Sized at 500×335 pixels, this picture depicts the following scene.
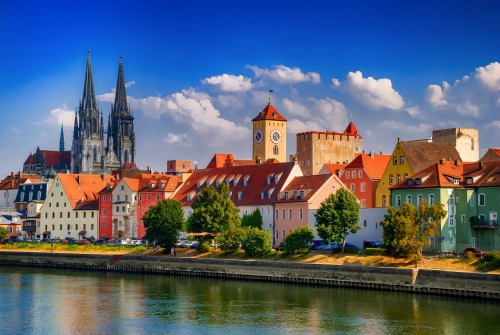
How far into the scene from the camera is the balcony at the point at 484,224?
69562 mm

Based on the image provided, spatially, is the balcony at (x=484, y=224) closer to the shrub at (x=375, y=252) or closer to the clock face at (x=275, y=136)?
the shrub at (x=375, y=252)

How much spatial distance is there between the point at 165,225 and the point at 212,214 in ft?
15.9

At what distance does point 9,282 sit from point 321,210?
27.0 meters

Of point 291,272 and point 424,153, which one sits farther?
point 424,153

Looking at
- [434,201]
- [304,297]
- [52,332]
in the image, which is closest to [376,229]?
[434,201]

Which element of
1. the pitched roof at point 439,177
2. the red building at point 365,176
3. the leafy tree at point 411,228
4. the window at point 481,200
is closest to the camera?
the leafy tree at point 411,228

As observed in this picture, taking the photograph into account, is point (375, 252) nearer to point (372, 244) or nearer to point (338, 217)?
point (338, 217)

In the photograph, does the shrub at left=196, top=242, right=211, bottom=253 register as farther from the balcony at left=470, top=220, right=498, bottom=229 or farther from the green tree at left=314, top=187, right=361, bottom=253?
the balcony at left=470, top=220, right=498, bottom=229

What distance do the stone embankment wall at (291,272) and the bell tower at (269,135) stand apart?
41.5 metres

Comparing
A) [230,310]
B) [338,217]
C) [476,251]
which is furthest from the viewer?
[338,217]

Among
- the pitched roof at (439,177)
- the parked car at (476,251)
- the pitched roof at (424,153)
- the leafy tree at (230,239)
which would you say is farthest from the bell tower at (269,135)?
the parked car at (476,251)

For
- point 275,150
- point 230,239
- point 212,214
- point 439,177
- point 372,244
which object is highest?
point 275,150

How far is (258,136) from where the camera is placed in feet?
410

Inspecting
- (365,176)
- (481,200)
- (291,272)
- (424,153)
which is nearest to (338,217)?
(291,272)
